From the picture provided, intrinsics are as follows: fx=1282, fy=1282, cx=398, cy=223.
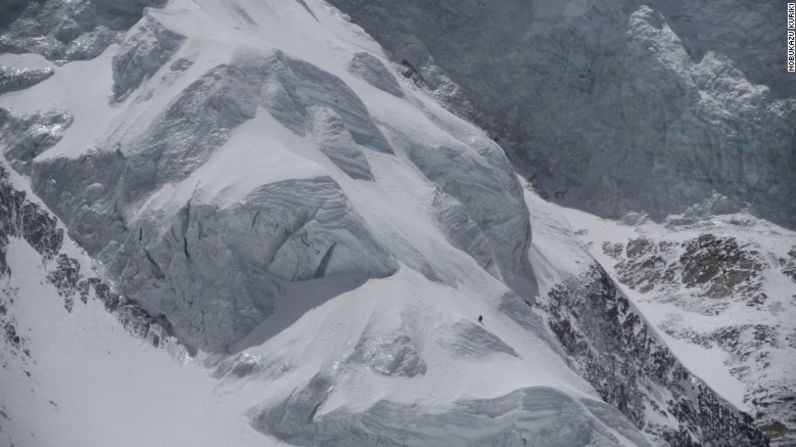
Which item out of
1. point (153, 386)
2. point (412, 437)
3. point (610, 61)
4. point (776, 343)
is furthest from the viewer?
point (610, 61)

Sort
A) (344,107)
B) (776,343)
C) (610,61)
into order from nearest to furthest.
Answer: (344,107) < (776,343) < (610,61)

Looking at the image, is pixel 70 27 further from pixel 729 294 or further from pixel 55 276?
pixel 729 294

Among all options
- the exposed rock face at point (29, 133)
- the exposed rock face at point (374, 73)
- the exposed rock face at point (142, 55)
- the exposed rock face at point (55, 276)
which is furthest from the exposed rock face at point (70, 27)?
the exposed rock face at point (55, 276)

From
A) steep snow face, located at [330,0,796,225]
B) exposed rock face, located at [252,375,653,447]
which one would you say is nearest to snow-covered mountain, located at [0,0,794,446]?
exposed rock face, located at [252,375,653,447]

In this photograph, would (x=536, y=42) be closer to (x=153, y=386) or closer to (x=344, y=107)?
(x=344, y=107)

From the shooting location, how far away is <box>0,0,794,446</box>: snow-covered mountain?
55.1 meters

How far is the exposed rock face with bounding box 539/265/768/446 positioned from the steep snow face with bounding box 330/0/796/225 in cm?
1729

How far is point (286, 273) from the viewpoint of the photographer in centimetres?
6131

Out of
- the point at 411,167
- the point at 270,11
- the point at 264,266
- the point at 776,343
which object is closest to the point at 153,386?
the point at 264,266

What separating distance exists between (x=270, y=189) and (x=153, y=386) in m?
10.6

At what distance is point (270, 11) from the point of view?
271ft

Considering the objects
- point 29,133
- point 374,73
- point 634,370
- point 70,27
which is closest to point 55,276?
point 29,133

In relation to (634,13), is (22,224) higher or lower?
lower

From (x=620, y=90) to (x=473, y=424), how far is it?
4852 cm
